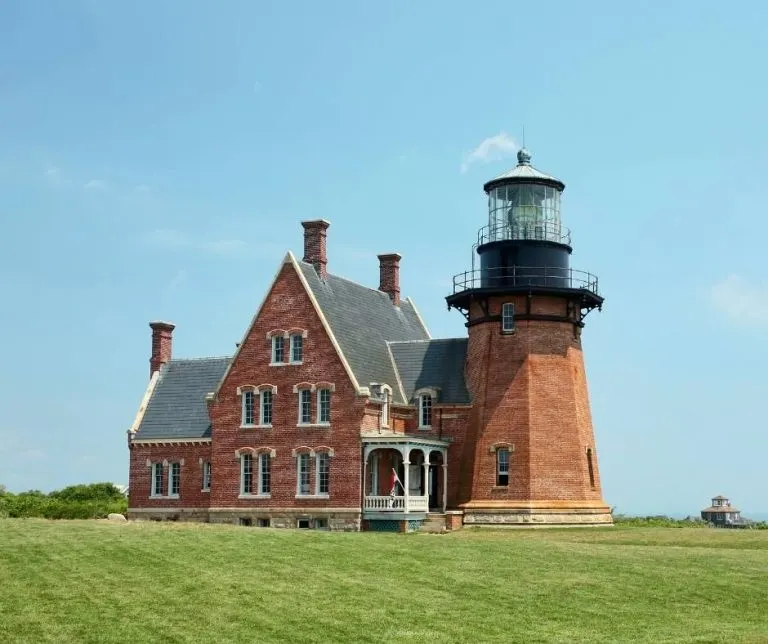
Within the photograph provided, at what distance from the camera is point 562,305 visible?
4359cm

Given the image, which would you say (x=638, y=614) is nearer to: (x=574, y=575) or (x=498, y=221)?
(x=574, y=575)

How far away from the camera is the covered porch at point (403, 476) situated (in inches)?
1619

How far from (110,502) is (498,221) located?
940 inches

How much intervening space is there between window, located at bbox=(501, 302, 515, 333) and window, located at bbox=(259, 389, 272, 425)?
9.22 m

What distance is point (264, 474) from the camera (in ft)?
145

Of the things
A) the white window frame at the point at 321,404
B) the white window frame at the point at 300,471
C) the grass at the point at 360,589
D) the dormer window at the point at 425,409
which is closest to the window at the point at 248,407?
the white window frame at the point at 300,471

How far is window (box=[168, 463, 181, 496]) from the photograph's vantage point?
48.8 meters

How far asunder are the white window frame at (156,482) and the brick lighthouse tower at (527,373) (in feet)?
45.1

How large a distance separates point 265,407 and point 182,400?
7585mm

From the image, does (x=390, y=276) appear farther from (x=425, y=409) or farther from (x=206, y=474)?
(x=206, y=474)

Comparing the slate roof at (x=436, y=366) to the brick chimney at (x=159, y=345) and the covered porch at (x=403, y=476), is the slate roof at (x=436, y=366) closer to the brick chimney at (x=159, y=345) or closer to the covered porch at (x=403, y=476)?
the covered porch at (x=403, y=476)

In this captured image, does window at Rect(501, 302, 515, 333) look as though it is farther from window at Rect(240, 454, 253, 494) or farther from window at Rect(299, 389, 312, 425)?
window at Rect(240, 454, 253, 494)

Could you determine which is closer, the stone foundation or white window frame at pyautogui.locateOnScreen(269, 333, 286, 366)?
the stone foundation

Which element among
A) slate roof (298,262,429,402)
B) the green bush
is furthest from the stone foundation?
the green bush
